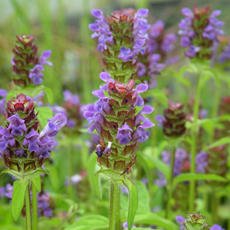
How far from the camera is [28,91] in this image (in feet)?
6.75

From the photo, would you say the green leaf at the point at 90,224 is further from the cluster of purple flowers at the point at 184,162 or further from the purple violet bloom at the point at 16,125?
the cluster of purple flowers at the point at 184,162

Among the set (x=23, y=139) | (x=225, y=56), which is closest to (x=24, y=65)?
(x=23, y=139)

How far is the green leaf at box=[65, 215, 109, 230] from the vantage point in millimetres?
1559

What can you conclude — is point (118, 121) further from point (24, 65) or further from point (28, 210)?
point (24, 65)

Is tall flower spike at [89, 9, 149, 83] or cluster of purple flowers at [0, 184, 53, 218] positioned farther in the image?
cluster of purple flowers at [0, 184, 53, 218]

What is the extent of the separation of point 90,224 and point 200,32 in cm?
174

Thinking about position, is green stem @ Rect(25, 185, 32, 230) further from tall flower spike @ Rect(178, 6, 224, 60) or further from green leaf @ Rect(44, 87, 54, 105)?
tall flower spike @ Rect(178, 6, 224, 60)

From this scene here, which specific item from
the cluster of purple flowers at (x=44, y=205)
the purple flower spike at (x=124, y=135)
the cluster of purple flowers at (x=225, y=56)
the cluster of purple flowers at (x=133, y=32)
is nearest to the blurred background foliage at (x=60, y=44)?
the cluster of purple flowers at (x=225, y=56)

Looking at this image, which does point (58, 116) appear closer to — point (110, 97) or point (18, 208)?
point (110, 97)

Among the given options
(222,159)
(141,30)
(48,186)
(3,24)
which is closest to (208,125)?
(222,159)

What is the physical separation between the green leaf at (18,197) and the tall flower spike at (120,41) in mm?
814

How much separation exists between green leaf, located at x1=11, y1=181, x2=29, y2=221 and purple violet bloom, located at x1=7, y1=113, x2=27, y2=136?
0.25 meters

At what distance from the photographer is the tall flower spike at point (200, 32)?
2523 millimetres

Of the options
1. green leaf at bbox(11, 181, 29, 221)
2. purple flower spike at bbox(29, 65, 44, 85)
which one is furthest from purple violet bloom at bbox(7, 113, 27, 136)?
purple flower spike at bbox(29, 65, 44, 85)
